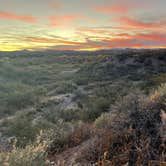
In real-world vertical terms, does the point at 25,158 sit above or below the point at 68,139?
above

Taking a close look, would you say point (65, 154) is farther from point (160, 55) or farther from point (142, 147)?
point (160, 55)

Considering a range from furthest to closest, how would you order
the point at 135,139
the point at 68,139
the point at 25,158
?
the point at 68,139
the point at 135,139
the point at 25,158

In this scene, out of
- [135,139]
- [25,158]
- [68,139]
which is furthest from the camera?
[68,139]

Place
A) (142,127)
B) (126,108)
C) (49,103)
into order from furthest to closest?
(49,103) → (126,108) → (142,127)

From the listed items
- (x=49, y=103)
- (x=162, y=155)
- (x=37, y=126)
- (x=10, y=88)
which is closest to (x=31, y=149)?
(x=162, y=155)

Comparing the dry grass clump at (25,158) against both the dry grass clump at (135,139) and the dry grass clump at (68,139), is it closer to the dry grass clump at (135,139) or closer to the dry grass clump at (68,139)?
the dry grass clump at (135,139)

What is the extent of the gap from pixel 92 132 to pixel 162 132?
225 centimetres

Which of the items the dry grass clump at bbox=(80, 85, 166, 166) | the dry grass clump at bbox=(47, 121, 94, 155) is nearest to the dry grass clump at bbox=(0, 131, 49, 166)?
the dry grass clump at bbox=(80, 85, 166, 166)

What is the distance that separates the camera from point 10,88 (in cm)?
2195

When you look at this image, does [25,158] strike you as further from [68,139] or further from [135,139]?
[68,139]

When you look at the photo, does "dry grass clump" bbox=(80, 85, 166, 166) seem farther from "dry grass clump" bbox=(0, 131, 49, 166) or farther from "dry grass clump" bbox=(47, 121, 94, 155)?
"dry grass clump" bbox=(47, 121, 94, 155)

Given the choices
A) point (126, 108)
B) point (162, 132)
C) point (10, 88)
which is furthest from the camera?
point (10, 88)

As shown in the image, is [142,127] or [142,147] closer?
[142,147]

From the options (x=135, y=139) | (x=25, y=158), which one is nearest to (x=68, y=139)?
(x=135, y=139)
